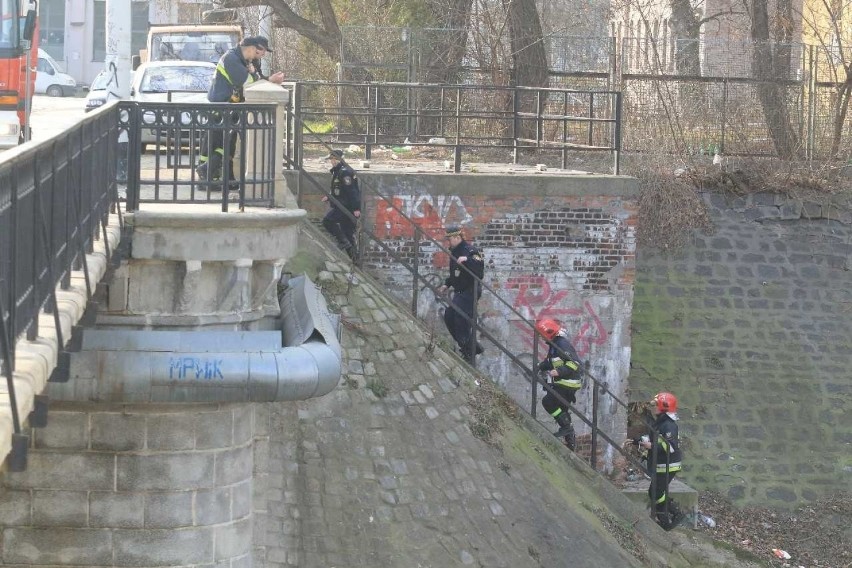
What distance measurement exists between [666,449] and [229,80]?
6.57m

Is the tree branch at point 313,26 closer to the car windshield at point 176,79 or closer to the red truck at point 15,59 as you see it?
the car windshield at point 176,79

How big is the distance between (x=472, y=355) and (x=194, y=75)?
736 centimetres

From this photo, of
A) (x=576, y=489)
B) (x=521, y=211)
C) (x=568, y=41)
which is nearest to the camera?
(x=576, y=489)

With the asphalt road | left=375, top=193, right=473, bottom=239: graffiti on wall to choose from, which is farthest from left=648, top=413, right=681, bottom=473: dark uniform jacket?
the asphalt road

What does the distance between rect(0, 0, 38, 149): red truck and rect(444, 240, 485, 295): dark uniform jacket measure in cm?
548

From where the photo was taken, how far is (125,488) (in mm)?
9539

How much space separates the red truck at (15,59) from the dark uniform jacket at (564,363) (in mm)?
6858

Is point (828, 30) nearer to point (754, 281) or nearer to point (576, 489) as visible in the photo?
point (754, 281)

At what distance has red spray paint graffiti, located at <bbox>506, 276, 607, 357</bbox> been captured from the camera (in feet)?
53.1

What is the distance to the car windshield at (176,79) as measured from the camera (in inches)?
766

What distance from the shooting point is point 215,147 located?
32.7 feet

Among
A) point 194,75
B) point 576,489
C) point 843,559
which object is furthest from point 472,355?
point 194,75

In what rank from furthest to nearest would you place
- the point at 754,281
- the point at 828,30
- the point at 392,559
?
the point at 828,30, the point at 754,281, the point at 392,559

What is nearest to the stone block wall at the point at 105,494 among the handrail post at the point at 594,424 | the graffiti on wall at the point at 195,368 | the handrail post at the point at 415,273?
the graffiti on wall at the point at 195,368
